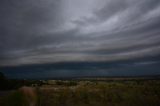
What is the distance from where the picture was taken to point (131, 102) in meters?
29.8

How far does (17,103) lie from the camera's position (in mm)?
10570

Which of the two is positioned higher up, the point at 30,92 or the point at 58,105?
the point at 30,92

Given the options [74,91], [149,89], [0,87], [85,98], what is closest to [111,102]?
[85,98]

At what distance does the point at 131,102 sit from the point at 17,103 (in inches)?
874

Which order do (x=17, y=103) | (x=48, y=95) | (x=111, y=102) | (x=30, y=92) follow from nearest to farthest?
(x=17, y=103), (x=30, y=92), (x=48, y=95), (x=111, y=102)

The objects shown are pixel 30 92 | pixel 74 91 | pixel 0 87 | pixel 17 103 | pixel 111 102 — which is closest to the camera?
pixel 17 103

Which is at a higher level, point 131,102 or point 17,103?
point 17,103

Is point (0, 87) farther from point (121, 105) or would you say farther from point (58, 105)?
point (121, 105)

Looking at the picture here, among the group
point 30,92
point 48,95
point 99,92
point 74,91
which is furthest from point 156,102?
point 30,92

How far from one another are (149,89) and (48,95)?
54.3 feet

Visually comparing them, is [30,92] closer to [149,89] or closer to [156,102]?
[156,102]

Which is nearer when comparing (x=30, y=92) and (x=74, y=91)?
(x=30, y=92)

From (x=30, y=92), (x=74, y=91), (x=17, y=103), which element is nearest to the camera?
(x=17, y=103)

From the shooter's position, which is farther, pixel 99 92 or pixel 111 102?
pixel 99 92
